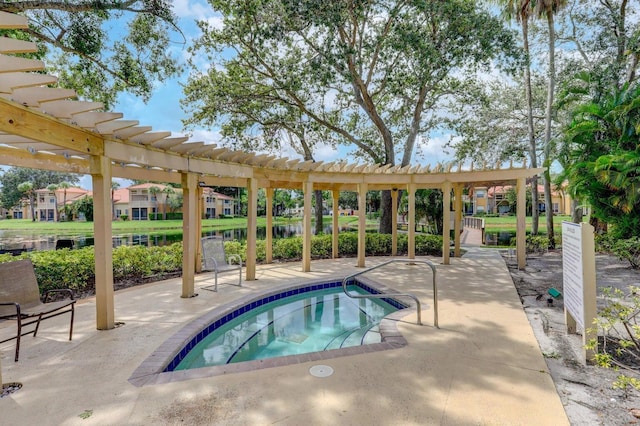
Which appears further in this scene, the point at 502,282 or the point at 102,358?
the point at 502,282

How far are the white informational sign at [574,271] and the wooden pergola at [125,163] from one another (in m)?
5.29

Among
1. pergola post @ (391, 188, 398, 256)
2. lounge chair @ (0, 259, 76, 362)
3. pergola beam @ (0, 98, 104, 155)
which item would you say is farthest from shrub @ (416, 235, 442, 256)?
lounge chair @ (0, 259, 76, 362)

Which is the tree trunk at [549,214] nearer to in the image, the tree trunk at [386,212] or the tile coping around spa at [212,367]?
the tree trunk at [386,212]

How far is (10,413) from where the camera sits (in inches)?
104

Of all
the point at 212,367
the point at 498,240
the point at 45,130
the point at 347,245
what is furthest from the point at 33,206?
the point at 212,367

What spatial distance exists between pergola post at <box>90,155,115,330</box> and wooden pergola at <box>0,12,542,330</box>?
12 mm

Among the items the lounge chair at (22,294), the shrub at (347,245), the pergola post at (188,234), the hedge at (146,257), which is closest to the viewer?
the lounge chair at (22,294)

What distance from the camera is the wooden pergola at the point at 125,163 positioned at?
10.4 feet

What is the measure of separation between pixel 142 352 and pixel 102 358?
1.33ft

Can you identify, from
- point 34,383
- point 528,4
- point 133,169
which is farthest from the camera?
point 528,4

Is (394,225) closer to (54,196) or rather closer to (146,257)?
(146,257)

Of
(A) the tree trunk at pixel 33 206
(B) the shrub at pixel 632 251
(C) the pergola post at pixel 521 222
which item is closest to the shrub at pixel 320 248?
(C) the pergola post at pixel 521 222

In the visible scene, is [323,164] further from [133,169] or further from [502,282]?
[502,282]

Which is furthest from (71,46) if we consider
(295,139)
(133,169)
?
Answer: (295,139)
